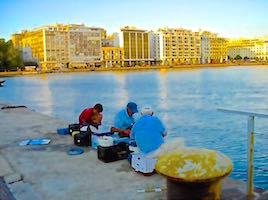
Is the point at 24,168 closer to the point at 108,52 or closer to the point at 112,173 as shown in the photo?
the point at 112,173

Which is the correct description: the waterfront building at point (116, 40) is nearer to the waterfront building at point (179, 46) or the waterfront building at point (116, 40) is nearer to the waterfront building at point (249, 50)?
the waterfront building at point (179, 46)

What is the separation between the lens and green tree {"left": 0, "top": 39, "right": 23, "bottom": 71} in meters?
93.9

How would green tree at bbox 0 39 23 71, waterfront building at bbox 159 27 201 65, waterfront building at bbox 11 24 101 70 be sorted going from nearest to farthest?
1. green tree at bbox 0 39 23 71
2. waterfront building at bbox 11 24 101 70
3. waterfront building at bbox 159 27 201 65

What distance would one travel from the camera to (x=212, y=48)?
172 m

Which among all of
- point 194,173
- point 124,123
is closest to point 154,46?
point 124,123

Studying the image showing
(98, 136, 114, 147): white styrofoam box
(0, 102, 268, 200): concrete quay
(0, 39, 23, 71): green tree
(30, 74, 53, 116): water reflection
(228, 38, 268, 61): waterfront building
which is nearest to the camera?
(0, 102, 268, 200): concrete quay

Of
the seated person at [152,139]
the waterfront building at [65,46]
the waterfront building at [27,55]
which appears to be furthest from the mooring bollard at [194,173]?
the waterfront building at [27,55]

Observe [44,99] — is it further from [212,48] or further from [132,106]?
[212,48]

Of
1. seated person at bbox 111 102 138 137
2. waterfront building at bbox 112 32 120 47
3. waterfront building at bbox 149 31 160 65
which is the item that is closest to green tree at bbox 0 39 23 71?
waterfront building at bbox 112 32 120 47

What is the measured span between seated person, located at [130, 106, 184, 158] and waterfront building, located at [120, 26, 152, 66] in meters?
139

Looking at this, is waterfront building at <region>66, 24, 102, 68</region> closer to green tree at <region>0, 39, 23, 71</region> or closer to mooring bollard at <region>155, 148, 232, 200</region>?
green tree at <region>0, 39, 23, 71</region>

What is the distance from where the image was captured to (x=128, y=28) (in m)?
145

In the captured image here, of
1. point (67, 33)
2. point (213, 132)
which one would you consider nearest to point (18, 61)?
point (67, 33)

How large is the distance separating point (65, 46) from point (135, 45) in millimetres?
31202
